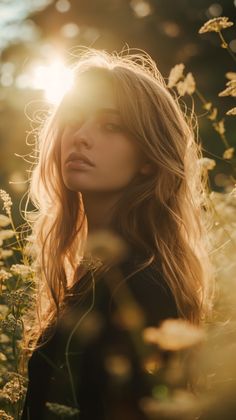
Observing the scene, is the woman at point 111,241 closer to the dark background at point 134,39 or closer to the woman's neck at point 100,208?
the woman's neck at point 100,208

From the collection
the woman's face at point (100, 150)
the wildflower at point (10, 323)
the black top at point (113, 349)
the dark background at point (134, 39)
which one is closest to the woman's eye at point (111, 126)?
the woman's face at point (100, 150)

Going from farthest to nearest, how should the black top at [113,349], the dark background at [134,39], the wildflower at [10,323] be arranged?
the dark background at [134,39], the wildflower at [10,323], the black top at [113,349]

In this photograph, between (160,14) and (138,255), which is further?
(160,14)

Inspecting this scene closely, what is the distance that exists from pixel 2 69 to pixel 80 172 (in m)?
15.1

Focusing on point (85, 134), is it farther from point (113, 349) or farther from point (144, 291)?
point (113, 349)

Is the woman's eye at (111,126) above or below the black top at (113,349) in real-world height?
above

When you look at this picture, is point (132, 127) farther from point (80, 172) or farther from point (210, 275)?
point (210, 275)

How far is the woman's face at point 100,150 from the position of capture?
255cm

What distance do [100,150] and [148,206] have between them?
32 cm

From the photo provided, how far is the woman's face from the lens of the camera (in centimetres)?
255

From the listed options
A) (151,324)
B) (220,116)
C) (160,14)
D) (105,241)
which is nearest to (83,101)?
(105,241)

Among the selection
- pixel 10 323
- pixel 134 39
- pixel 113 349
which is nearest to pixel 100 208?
pixel 10 323

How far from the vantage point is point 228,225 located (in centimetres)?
305

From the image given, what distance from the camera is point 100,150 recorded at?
258cm
